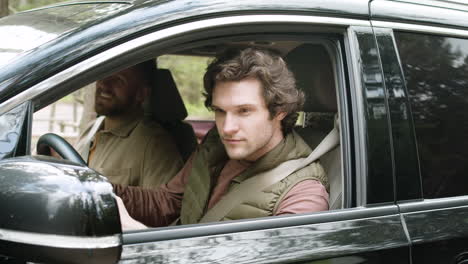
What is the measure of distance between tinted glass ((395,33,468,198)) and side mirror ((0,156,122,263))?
3.72 feet

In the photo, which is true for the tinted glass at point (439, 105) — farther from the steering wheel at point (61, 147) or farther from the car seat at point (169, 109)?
the car seat at point (169, 109)

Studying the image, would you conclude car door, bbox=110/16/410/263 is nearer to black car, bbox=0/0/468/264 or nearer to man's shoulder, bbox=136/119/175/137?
black car, bbox=0/0/468/264

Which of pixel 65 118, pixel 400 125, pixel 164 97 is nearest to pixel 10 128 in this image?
pixel 400 125

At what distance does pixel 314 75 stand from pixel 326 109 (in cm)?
15

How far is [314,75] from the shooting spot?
2549 millimetres

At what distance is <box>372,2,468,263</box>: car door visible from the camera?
2.04 meters

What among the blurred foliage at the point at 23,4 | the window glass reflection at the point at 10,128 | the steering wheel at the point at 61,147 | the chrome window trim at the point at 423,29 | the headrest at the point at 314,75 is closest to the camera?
the window glass reflection at the point at 10,128

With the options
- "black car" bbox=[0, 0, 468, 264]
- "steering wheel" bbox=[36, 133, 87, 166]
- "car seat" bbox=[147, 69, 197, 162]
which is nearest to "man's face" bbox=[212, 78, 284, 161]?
"black car" bbox=[0, 0, 468, 264]

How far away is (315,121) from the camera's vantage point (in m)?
2.80

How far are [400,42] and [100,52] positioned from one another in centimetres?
101

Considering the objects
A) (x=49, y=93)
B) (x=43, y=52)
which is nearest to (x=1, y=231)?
(x=49, y=93)

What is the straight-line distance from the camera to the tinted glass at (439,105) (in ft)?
7.06

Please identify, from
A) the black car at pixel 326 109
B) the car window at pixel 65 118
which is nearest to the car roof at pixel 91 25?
the black car at pixel 326 109

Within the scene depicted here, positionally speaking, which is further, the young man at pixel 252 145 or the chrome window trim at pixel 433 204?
the young man at pixel 252 145
